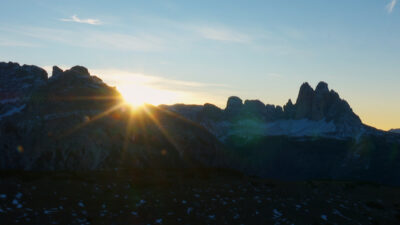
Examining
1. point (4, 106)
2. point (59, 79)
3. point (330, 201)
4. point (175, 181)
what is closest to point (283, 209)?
point (330, 201)

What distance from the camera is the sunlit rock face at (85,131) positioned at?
210 ft

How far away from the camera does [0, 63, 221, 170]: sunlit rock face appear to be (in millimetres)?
64000

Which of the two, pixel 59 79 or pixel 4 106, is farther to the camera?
pixel 59 79

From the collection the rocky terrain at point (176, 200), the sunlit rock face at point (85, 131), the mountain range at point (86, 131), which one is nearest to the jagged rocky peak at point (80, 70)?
the mountain range at point (86, 131)

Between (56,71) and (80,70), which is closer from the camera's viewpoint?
(80,70)

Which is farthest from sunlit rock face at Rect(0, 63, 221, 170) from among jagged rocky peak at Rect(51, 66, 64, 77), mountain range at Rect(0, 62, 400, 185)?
jagged rocky peak at Rect(51, 66, 64, 77)

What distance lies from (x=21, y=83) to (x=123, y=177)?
9023cm

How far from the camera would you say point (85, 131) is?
65.9 metres

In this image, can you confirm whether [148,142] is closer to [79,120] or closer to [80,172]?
[79,120]

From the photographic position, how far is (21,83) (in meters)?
104

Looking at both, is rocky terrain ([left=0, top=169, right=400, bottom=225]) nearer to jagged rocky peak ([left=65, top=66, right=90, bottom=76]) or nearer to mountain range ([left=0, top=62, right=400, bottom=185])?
mountain range ([left=0, top=62, right=400, bottom=185])

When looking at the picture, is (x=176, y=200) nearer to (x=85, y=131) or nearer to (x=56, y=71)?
(x=85, y=131)

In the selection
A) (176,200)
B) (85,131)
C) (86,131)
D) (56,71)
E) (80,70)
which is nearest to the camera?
(176,200)

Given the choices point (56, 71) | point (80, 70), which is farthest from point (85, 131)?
point (56, 71)
